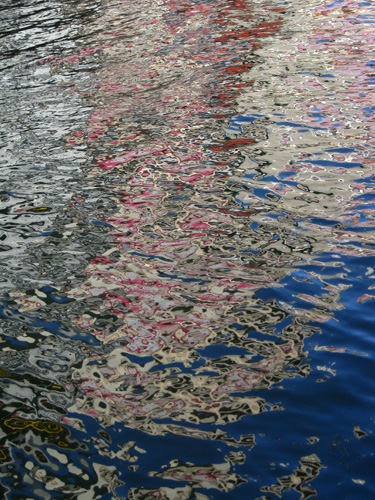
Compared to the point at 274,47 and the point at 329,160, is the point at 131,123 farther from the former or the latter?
the point at 274,47

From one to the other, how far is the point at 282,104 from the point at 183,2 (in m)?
8.79

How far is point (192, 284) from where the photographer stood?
436cm

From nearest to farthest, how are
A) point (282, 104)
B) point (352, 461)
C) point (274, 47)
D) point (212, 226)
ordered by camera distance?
point (352, 461) < point (212, 226) < point (282, 104) < point (274, 47)

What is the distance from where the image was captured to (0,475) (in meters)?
2.87

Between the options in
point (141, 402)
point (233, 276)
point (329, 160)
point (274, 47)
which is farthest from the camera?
point (274, 47)

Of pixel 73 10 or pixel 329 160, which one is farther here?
pixel 73 10

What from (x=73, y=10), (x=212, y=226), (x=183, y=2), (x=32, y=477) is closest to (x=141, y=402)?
(x=32, y=477)

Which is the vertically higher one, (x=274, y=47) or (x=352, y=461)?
(x=274, y=47)

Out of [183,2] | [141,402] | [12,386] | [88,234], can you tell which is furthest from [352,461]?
[183,2]

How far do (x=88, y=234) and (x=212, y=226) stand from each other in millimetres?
1228

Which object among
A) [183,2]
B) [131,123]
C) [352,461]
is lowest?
[352,461]

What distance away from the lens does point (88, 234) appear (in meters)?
5.23

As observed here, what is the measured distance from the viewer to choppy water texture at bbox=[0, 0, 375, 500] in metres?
2.91

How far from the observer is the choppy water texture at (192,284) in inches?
114
